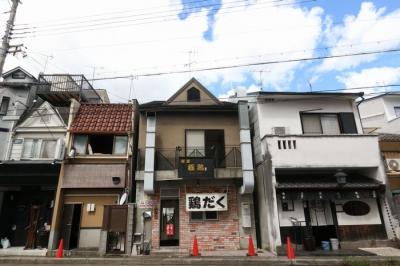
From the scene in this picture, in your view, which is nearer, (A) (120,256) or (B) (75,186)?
(A) (120,256)

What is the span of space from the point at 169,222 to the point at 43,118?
9827 millimetres

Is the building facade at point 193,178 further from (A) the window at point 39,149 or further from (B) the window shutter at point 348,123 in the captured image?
(B) the window shutter at point 348,123

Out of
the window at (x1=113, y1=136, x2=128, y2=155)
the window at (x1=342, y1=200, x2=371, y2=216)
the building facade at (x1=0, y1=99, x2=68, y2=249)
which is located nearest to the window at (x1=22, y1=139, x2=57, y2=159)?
the building facade at (x1=0, y1=99, x2=68, y2=249)

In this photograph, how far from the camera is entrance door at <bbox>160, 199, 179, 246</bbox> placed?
45.2 feet

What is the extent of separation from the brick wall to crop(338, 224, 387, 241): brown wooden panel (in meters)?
5.14

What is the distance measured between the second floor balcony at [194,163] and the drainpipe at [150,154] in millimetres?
484

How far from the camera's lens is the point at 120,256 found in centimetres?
1202

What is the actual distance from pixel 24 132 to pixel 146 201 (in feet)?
28.0

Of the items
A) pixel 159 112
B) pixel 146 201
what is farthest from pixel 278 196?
pixel 159 112

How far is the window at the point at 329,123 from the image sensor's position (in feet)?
48.1

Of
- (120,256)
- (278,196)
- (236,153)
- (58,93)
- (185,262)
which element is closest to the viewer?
(185,262)

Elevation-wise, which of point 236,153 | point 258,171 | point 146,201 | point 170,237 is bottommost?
point 170,237

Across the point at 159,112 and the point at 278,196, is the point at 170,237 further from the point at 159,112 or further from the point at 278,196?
the point at 159,112

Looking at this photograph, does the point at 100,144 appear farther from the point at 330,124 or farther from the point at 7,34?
the point at 330,124
